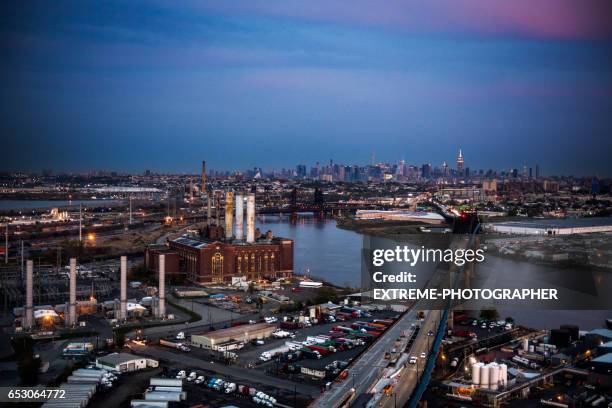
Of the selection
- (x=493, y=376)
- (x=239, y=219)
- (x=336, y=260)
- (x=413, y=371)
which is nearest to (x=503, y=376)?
(x=493, y=376)

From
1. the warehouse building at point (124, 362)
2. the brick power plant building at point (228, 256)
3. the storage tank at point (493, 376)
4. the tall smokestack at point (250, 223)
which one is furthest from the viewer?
the tall smokestack at point (250, 223)

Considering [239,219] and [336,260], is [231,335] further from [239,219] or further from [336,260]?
[336,260]

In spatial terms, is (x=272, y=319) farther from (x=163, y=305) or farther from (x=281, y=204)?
(x=281, y=204)

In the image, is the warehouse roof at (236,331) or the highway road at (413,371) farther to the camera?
the warehouse roof at (236,331)

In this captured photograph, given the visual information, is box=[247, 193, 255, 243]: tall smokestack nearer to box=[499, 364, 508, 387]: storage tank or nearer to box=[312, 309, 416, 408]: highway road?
box=[312, 309, 416, 408]: highway road

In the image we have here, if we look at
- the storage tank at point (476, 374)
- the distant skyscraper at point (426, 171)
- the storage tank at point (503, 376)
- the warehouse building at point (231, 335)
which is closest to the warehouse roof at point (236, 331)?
the warehouse building at point (231, 335)

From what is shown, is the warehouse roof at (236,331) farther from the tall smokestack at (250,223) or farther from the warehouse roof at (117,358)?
the tall smokestack at (250,223)
